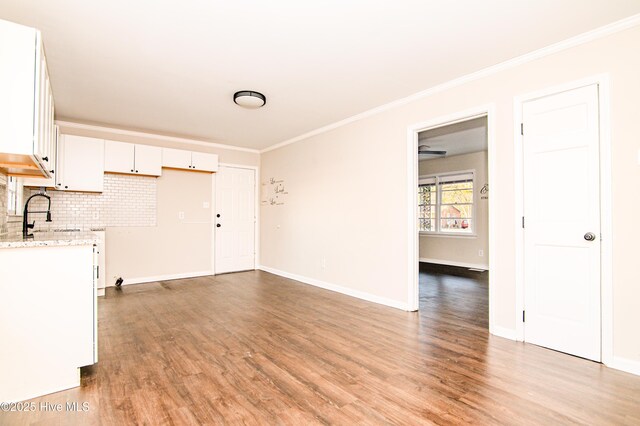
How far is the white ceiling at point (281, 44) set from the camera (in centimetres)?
225

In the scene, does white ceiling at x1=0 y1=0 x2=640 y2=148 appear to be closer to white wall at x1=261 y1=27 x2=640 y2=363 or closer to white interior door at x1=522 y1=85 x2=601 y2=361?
white wall at x1=261 y1=27 x2=640 y2=363

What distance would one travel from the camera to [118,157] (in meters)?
4.99

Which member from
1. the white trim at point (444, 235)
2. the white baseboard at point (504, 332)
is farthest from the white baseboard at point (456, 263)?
the white baseboard at point (504, 332)

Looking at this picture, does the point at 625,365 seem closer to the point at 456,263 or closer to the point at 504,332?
the point at 504,332

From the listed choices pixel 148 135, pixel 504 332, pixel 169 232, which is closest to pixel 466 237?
pixel 504 332

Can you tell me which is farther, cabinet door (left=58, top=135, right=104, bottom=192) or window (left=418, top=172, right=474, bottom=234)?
window (left=418, top=172, right=474, bottom=234)

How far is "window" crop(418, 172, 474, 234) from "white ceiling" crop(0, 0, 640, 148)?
4226 millimetres

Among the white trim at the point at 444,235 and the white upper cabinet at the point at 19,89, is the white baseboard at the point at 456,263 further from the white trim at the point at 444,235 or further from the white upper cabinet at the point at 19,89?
the white upper cabinet at the point at 19,89

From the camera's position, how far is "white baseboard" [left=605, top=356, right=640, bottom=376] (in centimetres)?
228

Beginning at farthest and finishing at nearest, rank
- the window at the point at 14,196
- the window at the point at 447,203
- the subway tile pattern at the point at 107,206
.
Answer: the window at the point at 447,203
the subway tile pattern at the point at 107,206
the window at the point at 14,196

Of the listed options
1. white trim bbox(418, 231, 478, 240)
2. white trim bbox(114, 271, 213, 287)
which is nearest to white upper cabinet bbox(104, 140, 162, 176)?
white trim bbox(114, 271, 213, 287)

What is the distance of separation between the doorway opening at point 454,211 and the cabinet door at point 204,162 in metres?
3.73

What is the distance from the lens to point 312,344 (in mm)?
2842

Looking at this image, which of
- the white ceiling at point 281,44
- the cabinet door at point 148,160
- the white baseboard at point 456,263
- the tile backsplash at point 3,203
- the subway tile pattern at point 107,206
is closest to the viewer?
the white ceiling at point 281,44
